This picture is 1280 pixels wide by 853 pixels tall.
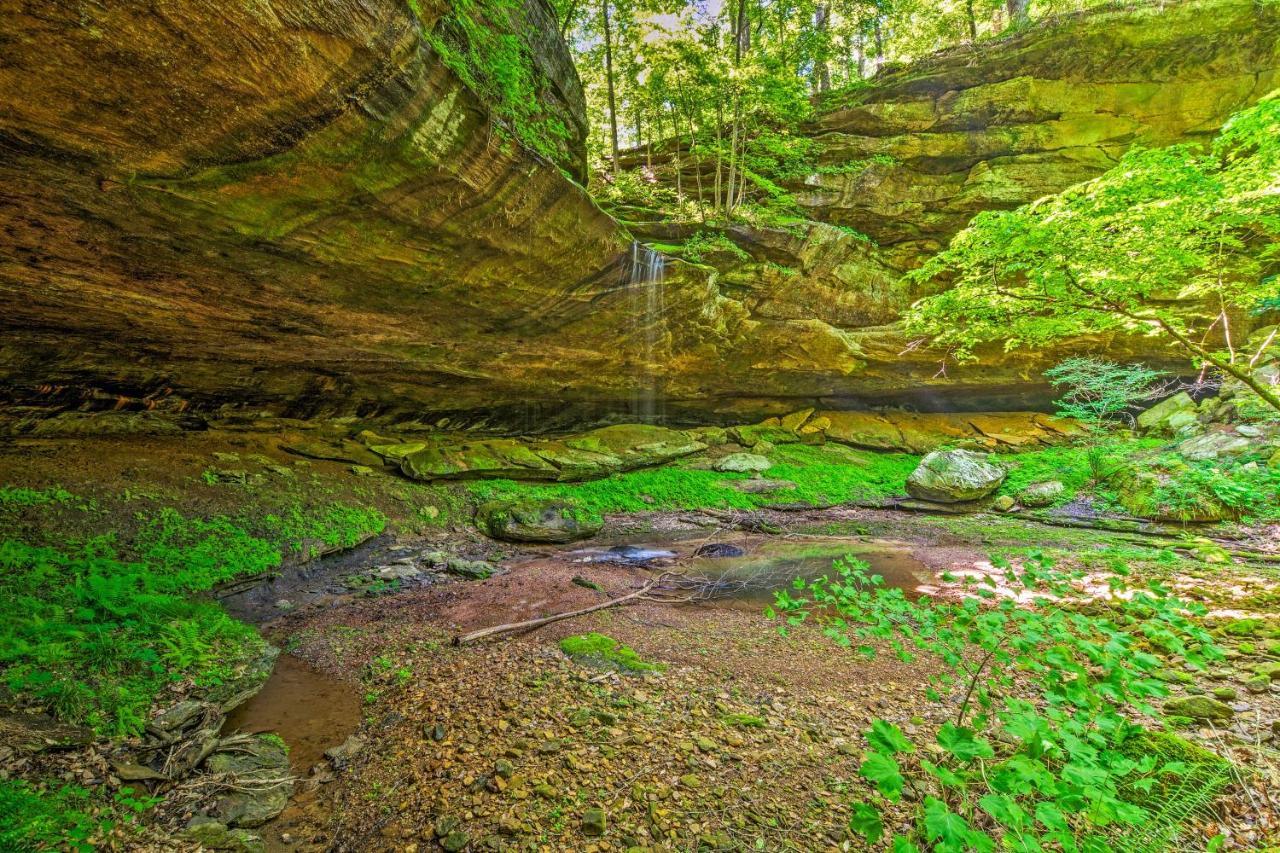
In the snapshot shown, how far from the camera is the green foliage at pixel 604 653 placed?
3.65 meters

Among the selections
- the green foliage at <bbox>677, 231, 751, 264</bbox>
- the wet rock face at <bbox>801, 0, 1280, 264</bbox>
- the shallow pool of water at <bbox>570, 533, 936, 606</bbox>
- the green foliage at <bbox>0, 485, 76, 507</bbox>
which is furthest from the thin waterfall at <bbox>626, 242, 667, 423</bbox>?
the green foliage at <bbox>0, 485, 76, 507</bbox>

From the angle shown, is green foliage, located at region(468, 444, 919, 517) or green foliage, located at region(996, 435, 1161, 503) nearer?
green foliage, located at region(996, 435, 1161, 503)

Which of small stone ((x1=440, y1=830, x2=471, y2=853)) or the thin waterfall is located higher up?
the thin waterfall

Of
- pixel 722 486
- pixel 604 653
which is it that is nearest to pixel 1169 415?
pixel 722 486

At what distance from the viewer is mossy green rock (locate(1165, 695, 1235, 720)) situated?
264 cm

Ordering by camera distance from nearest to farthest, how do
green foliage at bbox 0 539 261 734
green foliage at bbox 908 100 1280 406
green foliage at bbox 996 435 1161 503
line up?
green foliage at bbox 0 539 261 734 < green foliage at bbox 908 100 1280 406 < green foliage at bbox 996 435 1161 503

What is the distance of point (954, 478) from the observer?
1081 cm

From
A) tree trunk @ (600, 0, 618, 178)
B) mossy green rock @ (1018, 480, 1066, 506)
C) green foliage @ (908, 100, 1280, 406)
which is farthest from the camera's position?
tree trunk @ (600, 0, 618, 178)

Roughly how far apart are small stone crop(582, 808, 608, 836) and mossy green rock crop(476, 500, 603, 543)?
6.64 meters

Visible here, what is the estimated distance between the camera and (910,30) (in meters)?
17.7

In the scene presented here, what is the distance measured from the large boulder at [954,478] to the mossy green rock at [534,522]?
26.2 feet

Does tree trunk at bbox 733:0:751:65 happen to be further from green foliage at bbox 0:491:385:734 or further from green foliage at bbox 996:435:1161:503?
green foliage at bbox 0:491:385:734

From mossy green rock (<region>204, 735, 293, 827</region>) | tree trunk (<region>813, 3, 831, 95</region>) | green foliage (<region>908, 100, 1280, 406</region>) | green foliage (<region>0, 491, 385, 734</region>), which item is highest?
tree trunk (<region>813, 3, 831, 95</region>)

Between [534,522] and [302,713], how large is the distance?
5435 millimetres
